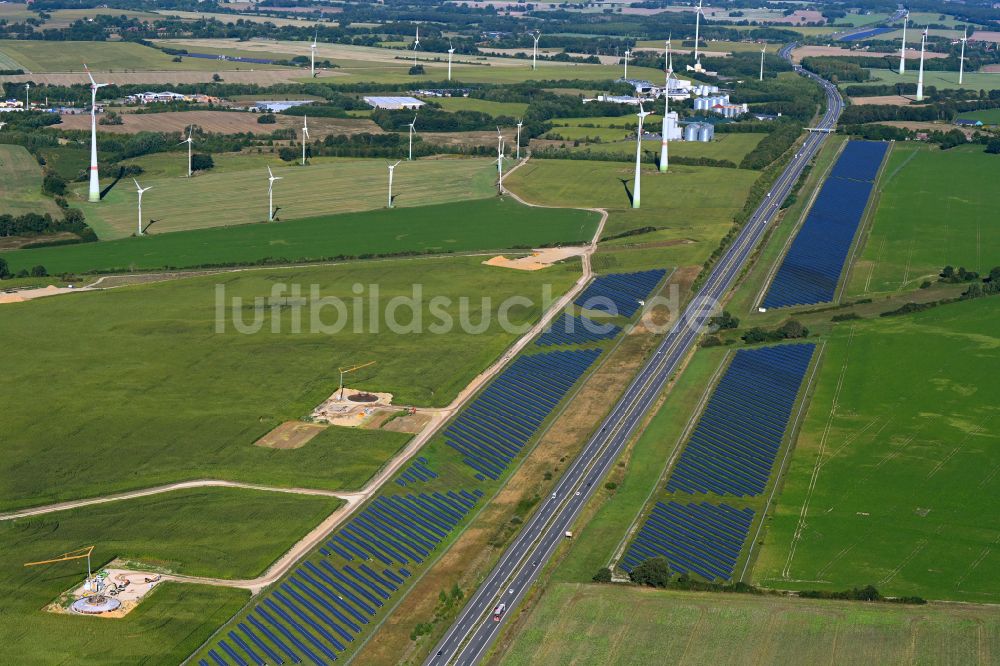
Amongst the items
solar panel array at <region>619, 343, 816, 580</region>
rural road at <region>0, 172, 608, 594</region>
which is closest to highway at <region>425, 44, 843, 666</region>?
solar panel array at <region>619, 343, 816, 580</region>

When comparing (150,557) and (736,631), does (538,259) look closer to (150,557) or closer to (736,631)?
(150,557)

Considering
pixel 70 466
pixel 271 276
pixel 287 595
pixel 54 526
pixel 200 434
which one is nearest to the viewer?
pixel 287 595

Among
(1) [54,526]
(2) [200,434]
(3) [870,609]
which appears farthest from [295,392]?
(3) [870,609]

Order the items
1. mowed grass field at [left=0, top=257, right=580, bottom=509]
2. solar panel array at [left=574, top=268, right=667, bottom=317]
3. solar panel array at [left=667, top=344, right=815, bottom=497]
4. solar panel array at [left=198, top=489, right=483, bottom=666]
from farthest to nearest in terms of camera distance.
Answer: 1. solar panel array at [left=574, top=268, right=667, bottom=317]
2. solar panel array at [left=667, top=344, right=815, bottom=497]
3. mowed grass field at [left=0, top=257, right=580, bottom=509]
4. solar panel array at [left=198, top=489, right=483, bottom=666]

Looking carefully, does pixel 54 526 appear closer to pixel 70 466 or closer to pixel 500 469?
pixel 70 466

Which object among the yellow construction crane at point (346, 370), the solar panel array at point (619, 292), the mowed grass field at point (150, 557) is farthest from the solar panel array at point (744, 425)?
the yellow construction crane at point (346, 370)

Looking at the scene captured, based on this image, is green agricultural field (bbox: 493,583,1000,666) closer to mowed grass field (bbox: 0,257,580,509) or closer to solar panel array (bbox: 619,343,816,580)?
solar panel array (bbox: 619,343,816,580)
